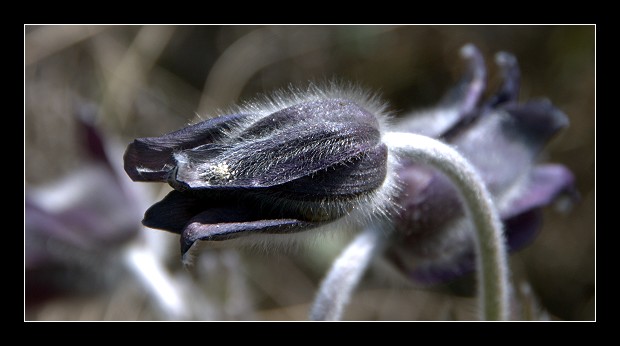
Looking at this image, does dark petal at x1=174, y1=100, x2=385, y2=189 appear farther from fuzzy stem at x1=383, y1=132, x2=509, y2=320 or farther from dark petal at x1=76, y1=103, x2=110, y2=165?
dark petal at x1=76, y1=103, x2=110, y2=165

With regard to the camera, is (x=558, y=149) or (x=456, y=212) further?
(x=558, y=149)

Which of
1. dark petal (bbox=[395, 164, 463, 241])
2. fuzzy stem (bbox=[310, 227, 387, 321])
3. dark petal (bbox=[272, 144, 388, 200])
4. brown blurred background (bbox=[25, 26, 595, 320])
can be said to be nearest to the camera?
dark petal (bbox=[272, 144, 388, 200])

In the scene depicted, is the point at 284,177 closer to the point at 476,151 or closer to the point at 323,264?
the point at 476,151

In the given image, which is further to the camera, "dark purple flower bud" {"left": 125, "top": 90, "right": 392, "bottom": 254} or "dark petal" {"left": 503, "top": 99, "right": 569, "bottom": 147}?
"dark petal" {"left": 503, "top": 99, "right": 569, "bottom": 147}

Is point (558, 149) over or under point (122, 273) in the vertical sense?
over

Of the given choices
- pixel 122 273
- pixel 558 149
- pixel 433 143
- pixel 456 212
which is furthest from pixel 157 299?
pixel 558 149

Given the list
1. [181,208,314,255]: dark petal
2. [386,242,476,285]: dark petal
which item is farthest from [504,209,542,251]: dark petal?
[181,208,314,255]: dark petal

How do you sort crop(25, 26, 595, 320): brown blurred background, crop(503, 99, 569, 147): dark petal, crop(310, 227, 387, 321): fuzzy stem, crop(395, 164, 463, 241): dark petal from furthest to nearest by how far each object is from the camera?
crop(25, 26, 595, 320): brown blurred background
crop(503, 99, 569, 147): dark petal
crop(395, 164, 463, 241): dark petal
crop(310, 227, 387, 321): fuzzy stem
